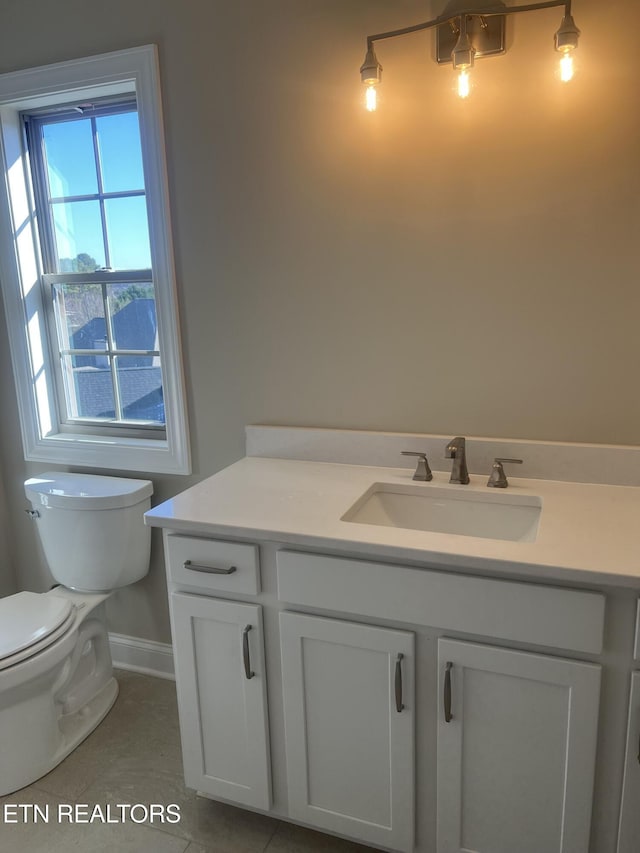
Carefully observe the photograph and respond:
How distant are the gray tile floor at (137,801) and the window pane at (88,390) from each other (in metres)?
1.07

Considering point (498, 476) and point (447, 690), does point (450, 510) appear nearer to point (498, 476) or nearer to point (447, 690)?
point (498, 476)

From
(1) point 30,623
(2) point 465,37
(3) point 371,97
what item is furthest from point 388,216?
(1) point 30,623

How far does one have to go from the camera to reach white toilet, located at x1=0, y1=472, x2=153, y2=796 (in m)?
1.83

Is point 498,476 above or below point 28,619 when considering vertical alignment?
above

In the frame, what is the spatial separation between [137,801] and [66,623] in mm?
548

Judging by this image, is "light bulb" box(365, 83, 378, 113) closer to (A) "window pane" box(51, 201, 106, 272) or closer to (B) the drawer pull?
(A) "window pane" box(51, 201, 106, 272)

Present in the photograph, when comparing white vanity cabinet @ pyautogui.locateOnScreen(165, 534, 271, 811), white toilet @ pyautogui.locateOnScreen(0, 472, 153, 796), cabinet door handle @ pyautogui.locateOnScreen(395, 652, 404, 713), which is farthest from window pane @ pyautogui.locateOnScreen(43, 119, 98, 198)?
cabinet door handle @ pyautogui.locateOnScreen(395, 652, 404, 713)

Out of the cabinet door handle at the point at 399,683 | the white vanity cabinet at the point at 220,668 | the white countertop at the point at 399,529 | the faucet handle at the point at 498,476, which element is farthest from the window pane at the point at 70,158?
the cabinet door handle at the point at 399,683

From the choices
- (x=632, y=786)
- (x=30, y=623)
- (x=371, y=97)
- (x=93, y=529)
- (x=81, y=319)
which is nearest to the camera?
(x=632, y=786)

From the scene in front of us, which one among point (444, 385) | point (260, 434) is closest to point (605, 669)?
point (444, 385)

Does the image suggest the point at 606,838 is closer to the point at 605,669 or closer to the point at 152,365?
the point at 605,669

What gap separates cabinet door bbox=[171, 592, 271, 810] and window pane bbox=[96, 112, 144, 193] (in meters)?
1.41

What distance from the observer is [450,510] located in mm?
1656

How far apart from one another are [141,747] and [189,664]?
0.64 meters
